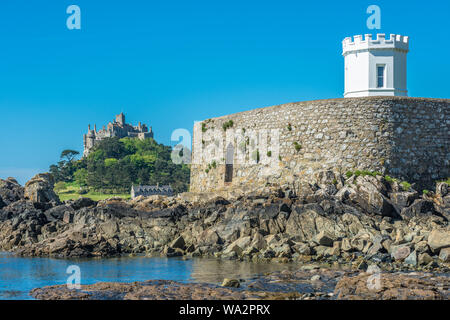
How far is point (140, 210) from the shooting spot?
27109 mm

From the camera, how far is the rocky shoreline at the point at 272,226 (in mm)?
20969

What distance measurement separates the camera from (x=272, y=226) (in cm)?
2381

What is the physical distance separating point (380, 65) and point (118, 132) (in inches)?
4402

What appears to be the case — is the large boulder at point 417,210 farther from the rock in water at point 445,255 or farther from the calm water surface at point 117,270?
the calm water surface at point 117,270

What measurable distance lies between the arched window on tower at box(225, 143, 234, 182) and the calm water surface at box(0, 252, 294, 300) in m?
10.3

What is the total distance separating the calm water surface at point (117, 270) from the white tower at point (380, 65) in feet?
50.2

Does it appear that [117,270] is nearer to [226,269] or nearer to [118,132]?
[226,269]

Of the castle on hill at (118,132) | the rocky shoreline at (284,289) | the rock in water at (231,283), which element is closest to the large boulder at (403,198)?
the rocky shoreline at (284,289)

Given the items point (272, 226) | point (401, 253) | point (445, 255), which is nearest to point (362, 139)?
point (272, 226)
